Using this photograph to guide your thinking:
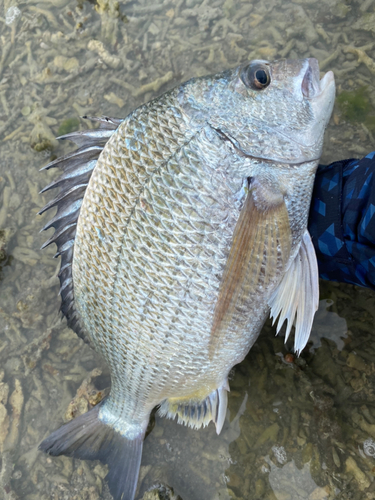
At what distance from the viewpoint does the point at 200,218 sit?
4.53ft

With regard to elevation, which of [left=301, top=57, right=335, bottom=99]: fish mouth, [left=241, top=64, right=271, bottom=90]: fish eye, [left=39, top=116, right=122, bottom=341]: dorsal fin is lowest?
[left=39, top=116, right=122, bottom=341]: dorsal fin

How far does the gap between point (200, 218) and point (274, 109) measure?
54cm

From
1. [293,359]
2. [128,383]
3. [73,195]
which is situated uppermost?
[73,195]

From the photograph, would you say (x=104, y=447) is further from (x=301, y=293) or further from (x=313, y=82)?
(x=313, y=82)

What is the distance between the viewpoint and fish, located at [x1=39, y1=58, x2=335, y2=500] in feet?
4.60

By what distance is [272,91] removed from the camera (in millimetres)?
1416

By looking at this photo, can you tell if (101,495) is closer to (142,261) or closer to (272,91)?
(142,261)

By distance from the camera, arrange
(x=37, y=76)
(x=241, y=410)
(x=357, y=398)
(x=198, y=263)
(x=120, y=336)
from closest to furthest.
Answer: (x=198, y=263), (x=120, y=336), (x=357, y=398), (x=241, y=410), (x=37, y=76)

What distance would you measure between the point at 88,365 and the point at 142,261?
128 centimetres

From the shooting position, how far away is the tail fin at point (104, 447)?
185 centimetres

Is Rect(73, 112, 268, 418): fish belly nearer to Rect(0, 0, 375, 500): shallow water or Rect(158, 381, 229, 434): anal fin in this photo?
Rect(158, 381, 229, 434): anal fin

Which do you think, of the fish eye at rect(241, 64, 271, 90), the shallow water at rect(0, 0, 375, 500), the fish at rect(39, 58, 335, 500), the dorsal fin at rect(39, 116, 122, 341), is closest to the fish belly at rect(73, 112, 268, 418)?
the fish at rect(39, 58, 335, 500)

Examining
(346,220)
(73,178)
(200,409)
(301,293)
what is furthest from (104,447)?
(346,220)

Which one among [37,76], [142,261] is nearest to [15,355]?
[142,261]
